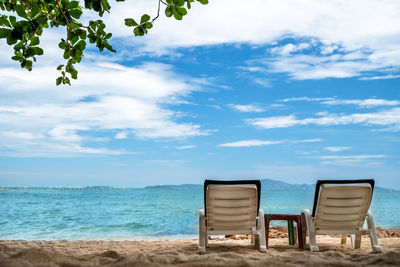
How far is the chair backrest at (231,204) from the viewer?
16.0 feet

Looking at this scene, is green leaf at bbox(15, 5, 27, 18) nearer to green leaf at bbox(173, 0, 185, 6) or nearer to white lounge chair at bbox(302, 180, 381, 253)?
green leaf at bbox(173, 0, 185, 6)

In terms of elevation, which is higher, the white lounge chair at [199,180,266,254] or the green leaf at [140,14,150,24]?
the green leaf at [140,14,150,24]

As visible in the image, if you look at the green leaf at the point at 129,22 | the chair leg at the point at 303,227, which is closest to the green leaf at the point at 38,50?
the green leaf at the point at 129,22

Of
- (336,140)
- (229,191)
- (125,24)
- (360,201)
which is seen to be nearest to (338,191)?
(360,201)

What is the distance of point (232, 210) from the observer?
16.4ft

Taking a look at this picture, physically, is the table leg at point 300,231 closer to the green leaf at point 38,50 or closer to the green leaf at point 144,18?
the green leaf at point 144,18

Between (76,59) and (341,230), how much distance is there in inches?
166

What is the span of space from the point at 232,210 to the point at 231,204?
10cm

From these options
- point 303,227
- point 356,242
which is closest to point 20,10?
point 303,227

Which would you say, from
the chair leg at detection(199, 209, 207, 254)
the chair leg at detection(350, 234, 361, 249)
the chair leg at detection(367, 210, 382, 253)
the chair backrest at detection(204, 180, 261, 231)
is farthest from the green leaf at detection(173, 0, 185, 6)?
the chair leg at detection(350, 234, 361, 249)

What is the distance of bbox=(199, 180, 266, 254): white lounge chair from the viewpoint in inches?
192

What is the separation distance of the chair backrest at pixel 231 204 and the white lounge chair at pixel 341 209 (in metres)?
0.84

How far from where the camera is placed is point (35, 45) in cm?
329

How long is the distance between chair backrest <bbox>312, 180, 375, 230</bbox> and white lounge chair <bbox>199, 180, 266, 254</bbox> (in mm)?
830
